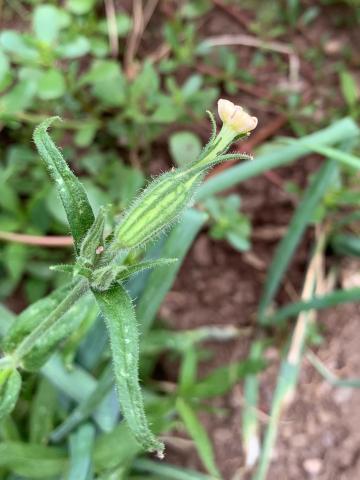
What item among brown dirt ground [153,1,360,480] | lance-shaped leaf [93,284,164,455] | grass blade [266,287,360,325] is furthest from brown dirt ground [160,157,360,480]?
lance-shaped leaf [93,284,164,455]

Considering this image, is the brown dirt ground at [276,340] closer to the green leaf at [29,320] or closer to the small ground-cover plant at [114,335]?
the small ground-cover plant at [114,335]

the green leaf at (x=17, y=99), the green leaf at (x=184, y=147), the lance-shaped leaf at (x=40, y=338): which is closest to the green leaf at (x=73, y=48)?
the green leaf at (x=17, y=99)

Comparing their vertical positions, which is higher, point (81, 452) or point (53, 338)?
point (53, 338)

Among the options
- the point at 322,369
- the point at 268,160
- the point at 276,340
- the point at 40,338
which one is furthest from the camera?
the point at 276,340

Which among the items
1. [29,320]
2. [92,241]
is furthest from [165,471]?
[92,241]

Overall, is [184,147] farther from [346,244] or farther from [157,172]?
[346,244]

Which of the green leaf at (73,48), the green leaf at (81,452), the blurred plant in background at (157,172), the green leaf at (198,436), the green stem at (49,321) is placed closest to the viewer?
the green stem at (49,321)

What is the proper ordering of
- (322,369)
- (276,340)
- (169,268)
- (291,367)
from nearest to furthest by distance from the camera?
(169,268) → (291,367) → (322,369) → (276,340)

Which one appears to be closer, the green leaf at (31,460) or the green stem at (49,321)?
the green stem at (49,321)

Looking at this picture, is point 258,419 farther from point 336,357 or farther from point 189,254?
point 189,254
